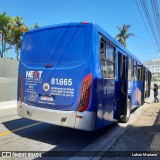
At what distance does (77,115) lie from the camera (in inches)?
233

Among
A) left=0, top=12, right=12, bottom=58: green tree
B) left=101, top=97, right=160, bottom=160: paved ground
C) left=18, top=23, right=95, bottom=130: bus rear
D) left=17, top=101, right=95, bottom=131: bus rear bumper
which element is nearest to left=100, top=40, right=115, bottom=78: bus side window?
left=18, top=23, right=95, bottom=130: bus rear

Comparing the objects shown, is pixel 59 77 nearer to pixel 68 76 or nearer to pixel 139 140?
pixel 68 76

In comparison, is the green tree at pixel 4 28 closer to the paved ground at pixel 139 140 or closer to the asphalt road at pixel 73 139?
the asphalt road at pixel 73 139

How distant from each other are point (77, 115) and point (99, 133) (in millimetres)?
2312

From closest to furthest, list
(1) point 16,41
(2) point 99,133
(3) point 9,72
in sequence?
1. (2) point 99,133
2. (3) point 9,72
3. (1) point 16,41

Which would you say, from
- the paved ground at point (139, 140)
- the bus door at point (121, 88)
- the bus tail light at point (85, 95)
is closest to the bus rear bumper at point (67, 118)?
the bus tail light at point (85, 95)

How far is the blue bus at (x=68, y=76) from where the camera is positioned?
5977mm

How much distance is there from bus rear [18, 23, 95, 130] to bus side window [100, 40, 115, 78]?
0.66 meters

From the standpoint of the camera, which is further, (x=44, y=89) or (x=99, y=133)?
(x=99, y=133)

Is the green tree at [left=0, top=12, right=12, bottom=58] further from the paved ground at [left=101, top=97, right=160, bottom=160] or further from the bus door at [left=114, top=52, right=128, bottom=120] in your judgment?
the paved ground at [left=101, top=97, right=160, bottom=160]

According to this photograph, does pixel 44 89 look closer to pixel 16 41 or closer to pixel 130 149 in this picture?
pixel 130 149

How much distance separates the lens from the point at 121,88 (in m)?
8.75

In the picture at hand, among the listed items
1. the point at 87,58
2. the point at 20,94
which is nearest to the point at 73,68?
the point at 87,58

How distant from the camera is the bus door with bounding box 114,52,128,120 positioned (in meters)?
8.27
